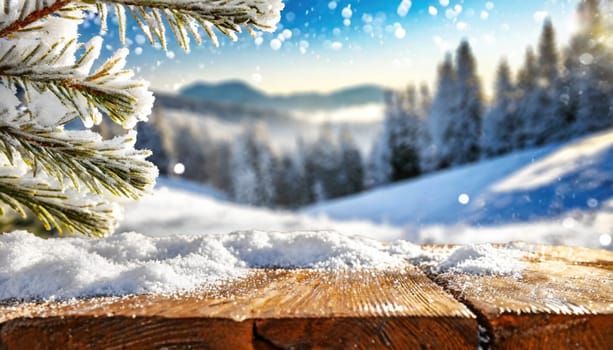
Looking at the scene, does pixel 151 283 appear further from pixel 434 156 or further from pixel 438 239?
pixel 434 156

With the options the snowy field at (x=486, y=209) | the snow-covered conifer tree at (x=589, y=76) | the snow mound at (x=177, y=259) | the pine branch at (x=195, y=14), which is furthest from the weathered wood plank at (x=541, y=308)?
the snow-covered conifer tree at (x=589, y=76)

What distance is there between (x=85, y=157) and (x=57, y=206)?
0.65 feet

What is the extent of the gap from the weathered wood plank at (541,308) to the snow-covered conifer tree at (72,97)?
108 centimetres

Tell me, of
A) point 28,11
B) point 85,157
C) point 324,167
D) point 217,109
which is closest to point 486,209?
point 85,157

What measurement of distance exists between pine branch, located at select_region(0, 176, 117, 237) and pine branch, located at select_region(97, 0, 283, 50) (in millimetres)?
573

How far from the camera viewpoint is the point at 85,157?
1.43 m

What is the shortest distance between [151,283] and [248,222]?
17.8 m

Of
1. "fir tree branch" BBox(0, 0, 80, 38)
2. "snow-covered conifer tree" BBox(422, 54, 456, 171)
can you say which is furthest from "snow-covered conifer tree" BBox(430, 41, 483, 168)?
"fir tree branch" BBox(0, 0, 80, 38)

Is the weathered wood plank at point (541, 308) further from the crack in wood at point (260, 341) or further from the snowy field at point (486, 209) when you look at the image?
the snowy field at point (486, 209)

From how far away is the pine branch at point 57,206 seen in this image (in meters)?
1.39

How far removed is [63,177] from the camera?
1496 mm

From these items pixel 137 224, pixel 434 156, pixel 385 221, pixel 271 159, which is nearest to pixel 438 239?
pixel 385 221

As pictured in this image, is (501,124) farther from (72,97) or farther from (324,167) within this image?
(72,97)

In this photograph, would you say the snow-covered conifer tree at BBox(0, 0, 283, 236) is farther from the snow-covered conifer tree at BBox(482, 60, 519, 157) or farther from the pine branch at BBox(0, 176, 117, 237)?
the snow-covered conifer tree at BBox(482, 60, 519, 157)
